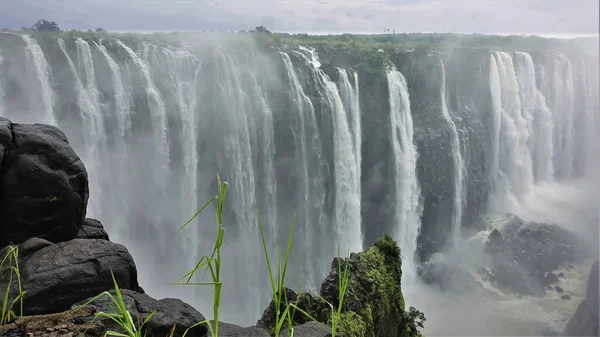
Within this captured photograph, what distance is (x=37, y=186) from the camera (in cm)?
596

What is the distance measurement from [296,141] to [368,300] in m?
12.7

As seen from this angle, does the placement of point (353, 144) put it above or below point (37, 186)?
above

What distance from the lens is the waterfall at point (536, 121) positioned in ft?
100

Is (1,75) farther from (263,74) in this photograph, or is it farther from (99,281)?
(99,281)

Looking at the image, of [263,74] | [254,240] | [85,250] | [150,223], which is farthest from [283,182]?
[85,250]

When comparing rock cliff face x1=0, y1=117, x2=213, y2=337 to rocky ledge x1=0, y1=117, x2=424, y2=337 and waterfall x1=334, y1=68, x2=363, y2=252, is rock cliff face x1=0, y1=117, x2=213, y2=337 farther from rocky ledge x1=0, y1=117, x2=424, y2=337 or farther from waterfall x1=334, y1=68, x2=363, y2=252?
waterfall x1=334, y1=68, x2=363, y2=252

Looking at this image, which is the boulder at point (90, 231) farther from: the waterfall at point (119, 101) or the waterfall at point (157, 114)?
the waterfall at point (157, 114)

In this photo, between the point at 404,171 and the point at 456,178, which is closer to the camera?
the point at 404,171

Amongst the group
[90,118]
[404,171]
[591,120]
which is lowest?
[90,118]

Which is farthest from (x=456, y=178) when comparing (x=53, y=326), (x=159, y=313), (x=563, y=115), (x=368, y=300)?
(x=53, y=326)

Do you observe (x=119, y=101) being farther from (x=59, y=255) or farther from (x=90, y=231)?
(x=59, y=255)

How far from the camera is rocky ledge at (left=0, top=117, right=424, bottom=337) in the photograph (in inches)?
162

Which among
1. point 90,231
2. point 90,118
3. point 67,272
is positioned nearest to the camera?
point 67,272

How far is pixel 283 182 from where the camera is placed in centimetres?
2144
